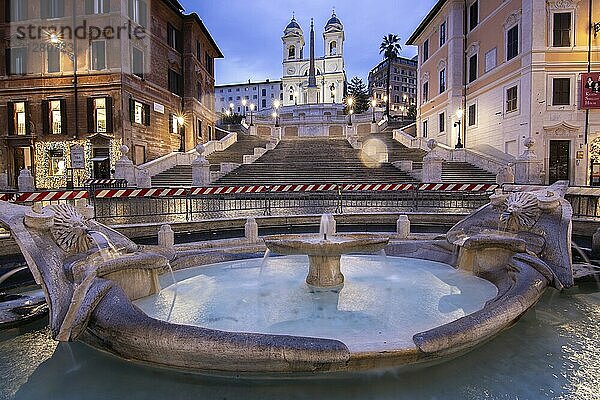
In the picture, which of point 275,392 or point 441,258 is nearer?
point 275,392

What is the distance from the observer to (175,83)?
4075 cm

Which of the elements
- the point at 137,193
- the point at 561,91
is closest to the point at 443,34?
the point at 561,91

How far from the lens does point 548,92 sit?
2633 cm

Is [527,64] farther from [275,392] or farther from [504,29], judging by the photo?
[275,392]

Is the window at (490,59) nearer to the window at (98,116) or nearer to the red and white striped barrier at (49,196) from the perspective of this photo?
the window at (98,116)

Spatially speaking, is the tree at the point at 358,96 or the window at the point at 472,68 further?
the tree at the point at 358,96

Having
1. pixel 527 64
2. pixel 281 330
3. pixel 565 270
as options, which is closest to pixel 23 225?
pixel 281 330

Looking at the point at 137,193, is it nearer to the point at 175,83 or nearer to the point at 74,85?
the point at 74,85

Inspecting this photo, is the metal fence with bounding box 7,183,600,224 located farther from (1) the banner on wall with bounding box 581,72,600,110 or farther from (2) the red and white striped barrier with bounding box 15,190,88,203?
(1) the banner on wall with bounding box 581,72,600,110

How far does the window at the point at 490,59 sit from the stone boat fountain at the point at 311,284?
26.5 m

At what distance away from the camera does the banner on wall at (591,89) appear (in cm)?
2545

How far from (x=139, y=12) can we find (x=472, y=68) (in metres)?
27.8

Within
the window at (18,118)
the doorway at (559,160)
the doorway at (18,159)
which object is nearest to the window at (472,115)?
the doorway at (559,160)

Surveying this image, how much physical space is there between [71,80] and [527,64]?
32.7 meters
